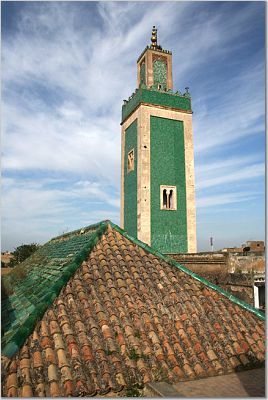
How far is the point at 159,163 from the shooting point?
18500 millimetres

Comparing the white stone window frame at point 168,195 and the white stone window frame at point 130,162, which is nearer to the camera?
the white stone window frame at point 168,195

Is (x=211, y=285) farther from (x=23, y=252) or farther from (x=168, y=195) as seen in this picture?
(x=23, y=252)

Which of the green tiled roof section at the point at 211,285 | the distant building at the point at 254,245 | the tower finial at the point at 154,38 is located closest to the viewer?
the green tiled roof section at the point at 211,285

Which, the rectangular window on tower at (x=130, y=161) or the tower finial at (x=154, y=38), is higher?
the tower finial at (x=154, y=38)

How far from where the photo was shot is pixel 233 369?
3.98m

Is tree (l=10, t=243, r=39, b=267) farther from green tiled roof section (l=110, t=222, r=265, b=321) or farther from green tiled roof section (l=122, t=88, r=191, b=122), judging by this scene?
green tiled roof section (l=110, t=222, r=265, b=321)

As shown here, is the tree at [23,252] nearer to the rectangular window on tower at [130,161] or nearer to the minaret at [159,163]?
the minaret at [159,163]

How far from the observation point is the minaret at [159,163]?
1783 centimetres

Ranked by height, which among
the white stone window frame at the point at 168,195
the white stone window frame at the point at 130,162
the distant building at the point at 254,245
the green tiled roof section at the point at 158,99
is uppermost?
the green tiled roof section at the point at 158,99

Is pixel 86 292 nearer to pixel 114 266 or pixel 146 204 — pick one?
pixel 114 266

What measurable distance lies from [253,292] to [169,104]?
13815 mm

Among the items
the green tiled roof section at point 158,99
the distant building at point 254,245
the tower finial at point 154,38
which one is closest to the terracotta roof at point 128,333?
the distant building at point 254,245

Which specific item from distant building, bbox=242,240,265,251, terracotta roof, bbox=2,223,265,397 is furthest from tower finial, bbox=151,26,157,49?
terracotta roof, bbox=2,223,265,397

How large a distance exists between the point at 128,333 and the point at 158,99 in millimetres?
17485
